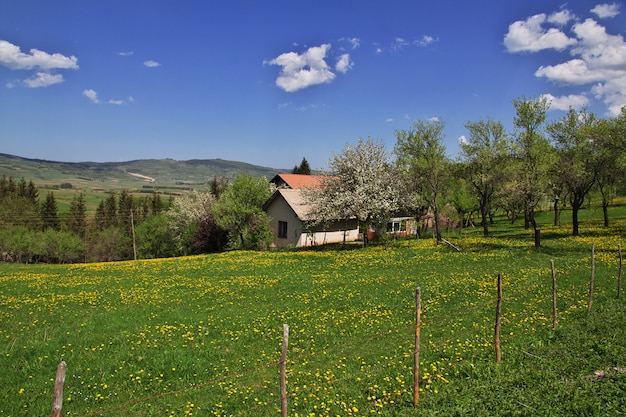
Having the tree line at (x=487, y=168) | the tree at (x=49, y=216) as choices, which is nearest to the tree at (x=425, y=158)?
the tree line at (x=487, y=168)

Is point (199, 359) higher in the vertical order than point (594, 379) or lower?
lower

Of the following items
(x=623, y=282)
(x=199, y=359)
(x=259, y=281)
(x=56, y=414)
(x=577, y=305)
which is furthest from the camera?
(x=259, y=281)

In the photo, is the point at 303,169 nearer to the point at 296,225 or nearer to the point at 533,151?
the point at 296,225

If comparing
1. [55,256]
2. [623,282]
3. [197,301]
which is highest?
[623,282]

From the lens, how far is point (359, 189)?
39.4 meters

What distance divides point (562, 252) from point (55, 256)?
99.2 m

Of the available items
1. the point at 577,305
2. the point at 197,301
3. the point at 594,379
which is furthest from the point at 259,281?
the point at 594,379

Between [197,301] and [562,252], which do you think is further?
[562,252]

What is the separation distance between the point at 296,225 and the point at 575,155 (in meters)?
31.2

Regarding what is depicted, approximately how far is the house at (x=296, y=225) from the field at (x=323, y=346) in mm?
24673

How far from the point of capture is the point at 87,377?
10.7 metres

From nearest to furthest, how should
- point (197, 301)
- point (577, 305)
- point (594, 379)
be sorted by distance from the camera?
1. point (594, 379)
2. point (577, 305)
3. point (197, 301)

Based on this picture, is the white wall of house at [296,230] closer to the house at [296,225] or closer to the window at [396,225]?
the house at [296,225]

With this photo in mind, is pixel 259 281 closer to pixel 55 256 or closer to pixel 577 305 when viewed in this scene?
pixel 577 305
